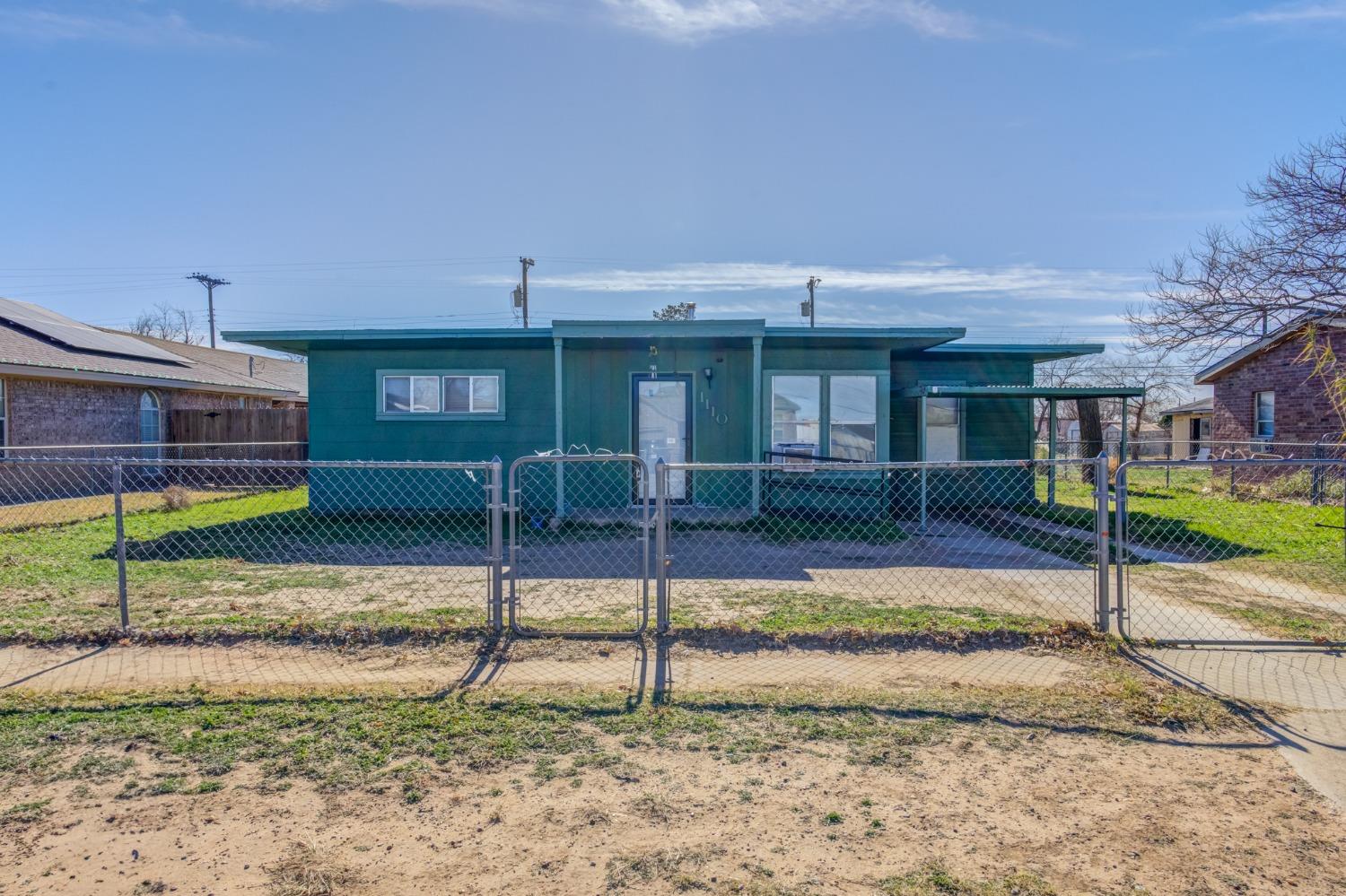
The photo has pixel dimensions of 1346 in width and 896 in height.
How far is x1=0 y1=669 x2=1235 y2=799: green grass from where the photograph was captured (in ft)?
11.1

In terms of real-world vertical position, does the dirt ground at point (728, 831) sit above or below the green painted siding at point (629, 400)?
below

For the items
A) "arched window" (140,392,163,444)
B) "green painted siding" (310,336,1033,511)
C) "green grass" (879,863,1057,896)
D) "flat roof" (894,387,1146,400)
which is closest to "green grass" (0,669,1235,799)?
"green grass" (879,863,1057,896)

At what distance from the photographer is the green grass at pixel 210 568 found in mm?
5668

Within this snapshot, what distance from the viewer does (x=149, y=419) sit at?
1819cm

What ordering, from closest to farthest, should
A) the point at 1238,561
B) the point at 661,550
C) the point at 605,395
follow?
the point at 661,550
the point at 1238,561
the point at 605,395

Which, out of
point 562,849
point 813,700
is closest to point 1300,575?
point 813,700

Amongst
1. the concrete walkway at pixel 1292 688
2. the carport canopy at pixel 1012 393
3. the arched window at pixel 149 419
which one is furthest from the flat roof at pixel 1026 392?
the arched window at pixel 149 419

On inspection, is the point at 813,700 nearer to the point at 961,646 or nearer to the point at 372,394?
the point at 961,646

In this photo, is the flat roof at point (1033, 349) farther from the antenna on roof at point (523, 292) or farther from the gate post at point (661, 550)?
the antenna on roof at point (523, 292)

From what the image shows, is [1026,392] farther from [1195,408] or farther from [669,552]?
[1195,408]

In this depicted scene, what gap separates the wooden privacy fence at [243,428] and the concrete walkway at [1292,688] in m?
18.2

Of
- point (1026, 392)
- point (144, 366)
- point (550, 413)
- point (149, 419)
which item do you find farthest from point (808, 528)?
point (144, 366)

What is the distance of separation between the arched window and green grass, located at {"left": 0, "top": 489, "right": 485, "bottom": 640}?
6.51 metres

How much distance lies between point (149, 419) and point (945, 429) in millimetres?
17542
